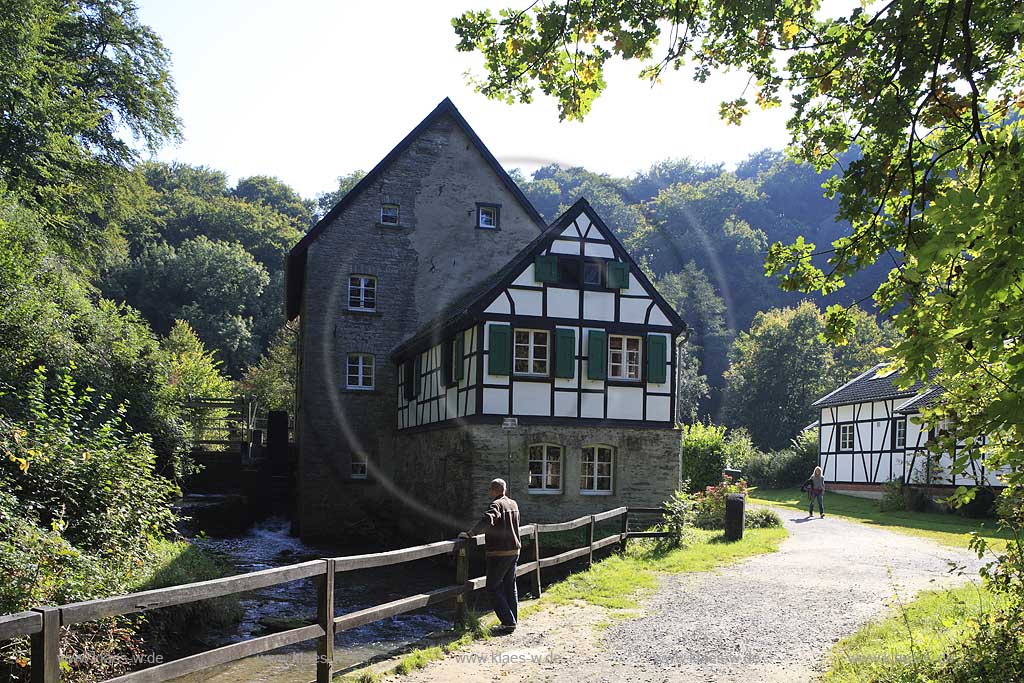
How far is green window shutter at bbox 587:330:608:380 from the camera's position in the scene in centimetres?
2116

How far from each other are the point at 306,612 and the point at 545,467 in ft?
25.9

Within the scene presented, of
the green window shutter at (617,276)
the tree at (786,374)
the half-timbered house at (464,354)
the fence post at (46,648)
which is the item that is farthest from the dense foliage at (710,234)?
the fence post at (46,648)

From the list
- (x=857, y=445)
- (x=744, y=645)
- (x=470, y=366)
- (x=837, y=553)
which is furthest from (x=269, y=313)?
(x=744, y=645)

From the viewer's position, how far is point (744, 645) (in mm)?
9102

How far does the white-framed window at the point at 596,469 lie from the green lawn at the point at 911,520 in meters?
7.35

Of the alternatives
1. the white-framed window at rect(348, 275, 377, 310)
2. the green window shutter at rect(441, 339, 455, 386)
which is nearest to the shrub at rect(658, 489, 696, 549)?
the green window shutter at rect(441, 339, 455, 386)

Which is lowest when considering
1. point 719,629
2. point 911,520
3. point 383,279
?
point 911,520

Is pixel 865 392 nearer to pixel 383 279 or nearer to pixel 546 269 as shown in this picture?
pixel 383 279

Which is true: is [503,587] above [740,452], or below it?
below

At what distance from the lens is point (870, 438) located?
36.9m

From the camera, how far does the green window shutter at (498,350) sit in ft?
66.7

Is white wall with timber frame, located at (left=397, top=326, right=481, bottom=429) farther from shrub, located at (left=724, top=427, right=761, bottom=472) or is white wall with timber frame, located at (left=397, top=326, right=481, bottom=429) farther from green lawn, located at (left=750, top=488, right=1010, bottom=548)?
shrub, located at (left=724, top=427, right=761, bottom=472)

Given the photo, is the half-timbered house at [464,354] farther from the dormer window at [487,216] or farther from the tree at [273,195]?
the tree at [273,195]

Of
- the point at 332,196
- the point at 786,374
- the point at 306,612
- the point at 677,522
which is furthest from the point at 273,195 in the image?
the point at 306,612
